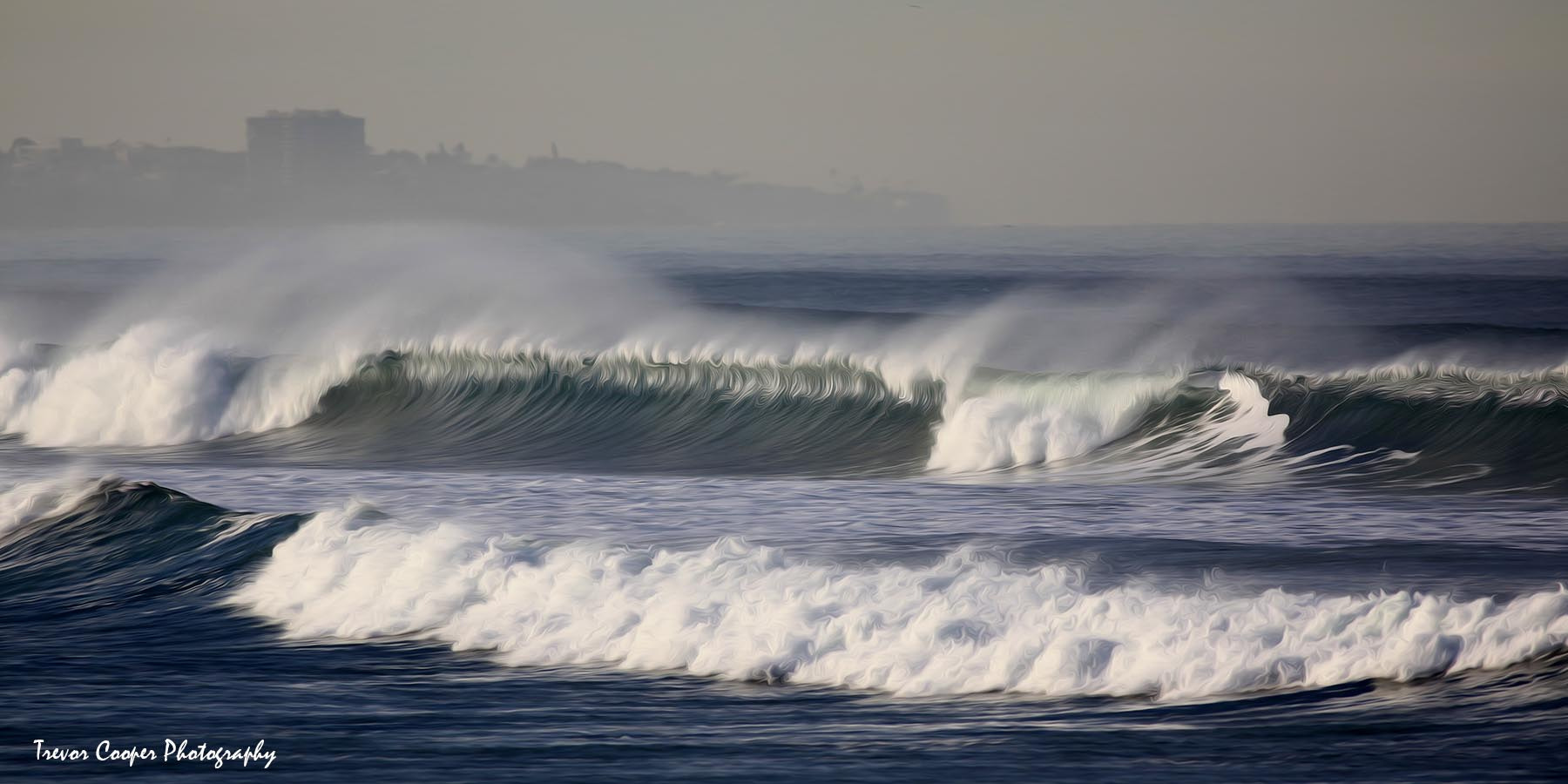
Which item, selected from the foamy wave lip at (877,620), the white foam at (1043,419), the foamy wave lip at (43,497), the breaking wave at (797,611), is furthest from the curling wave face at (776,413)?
the foamy wave lip at (877,620)

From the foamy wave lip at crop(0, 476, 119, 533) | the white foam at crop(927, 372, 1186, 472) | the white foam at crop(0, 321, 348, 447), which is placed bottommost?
the foamy wave lip at crop(0, 476, 119, 533)

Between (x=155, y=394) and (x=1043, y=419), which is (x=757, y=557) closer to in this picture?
(x=1043, y=419)

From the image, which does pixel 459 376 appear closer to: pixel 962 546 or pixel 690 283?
pixel 962 546

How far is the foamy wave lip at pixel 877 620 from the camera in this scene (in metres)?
5.17

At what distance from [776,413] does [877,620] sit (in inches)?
333

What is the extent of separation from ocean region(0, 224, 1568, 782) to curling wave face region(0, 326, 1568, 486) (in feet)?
0.17

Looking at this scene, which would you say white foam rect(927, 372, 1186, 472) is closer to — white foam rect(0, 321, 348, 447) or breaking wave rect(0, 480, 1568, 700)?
breaking wave rect(0, 480, 1568, 700)

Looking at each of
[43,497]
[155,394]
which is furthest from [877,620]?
[155,394]

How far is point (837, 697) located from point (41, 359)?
48.7 ft

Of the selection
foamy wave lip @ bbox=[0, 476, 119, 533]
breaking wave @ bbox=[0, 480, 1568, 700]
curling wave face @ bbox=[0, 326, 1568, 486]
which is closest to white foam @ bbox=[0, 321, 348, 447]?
curling wave face @ bbox=[0, 326, 1568, 486]

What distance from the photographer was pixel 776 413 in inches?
556

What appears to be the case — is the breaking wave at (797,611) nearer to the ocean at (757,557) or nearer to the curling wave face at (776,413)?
the ocean at (757,557)

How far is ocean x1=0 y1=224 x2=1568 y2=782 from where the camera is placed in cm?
470

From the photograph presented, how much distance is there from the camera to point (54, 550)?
802 cm
